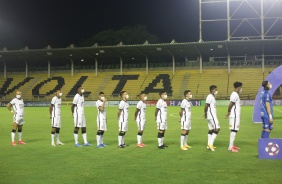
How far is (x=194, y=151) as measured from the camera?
1341cm

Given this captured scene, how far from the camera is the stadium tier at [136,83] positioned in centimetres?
5581

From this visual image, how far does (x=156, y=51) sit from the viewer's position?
193 feet

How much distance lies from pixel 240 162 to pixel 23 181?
19.9 ft

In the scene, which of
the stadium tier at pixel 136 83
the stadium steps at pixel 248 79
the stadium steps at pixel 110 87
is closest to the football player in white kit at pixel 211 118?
the stadium tier at pixel 136 83

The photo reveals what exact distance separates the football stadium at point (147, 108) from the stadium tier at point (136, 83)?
15 cm

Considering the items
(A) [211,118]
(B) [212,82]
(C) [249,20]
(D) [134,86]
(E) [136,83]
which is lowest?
(A) [211,118]

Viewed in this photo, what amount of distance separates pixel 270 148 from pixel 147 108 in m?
35.6

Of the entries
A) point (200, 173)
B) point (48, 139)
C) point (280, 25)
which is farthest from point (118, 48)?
point (200, 173)

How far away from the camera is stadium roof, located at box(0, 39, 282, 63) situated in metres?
53.4

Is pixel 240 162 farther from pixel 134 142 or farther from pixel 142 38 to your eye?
pixel 142 38

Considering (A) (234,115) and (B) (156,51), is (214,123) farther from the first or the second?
(B) (156,51)

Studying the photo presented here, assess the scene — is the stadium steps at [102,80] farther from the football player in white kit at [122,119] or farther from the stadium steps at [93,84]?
the football player in white kit at [122,119]

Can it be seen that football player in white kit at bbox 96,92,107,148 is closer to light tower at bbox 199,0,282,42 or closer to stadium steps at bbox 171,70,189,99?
light tower at bbox 199,0,282,42

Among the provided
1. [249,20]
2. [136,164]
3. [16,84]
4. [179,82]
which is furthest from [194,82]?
[136,164]
